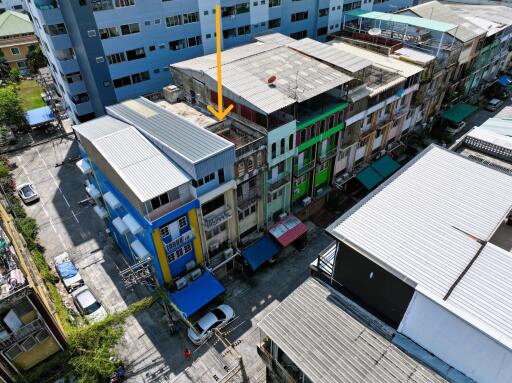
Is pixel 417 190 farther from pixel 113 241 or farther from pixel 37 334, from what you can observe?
pixel 113 241

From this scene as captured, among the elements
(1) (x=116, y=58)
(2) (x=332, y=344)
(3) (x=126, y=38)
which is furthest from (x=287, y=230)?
(3) (x=126, y=38)

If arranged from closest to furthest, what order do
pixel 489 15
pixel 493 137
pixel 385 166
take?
pixel 493 137, pixel 385 166, pixel 489 15

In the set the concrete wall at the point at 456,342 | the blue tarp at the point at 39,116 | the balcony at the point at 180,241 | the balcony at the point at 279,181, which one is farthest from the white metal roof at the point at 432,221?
the blue tarp at the point at 39,116

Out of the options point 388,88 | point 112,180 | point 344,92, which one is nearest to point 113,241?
point 112,180

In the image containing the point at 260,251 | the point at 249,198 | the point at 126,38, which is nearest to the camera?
the point at 249,198

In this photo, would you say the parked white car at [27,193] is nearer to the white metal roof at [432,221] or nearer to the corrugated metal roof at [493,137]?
the white metal roof at [432,221]

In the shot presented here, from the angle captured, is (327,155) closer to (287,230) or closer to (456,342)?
(287,230)
